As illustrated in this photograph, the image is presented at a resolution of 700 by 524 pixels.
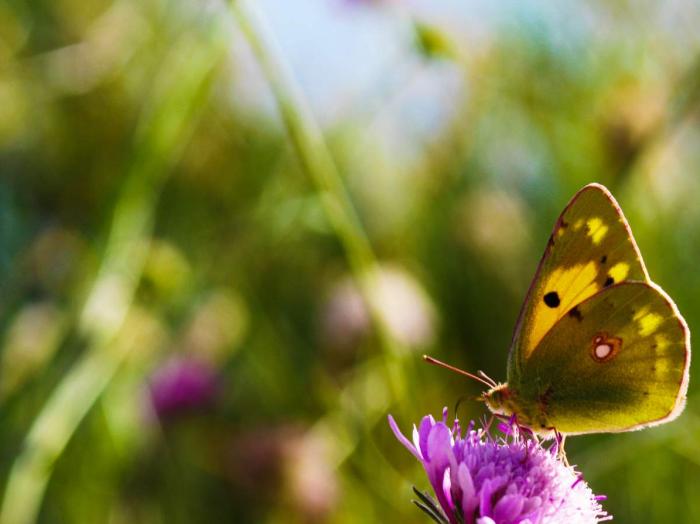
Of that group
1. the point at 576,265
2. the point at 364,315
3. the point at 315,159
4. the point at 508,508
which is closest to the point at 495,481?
the point at 508,508

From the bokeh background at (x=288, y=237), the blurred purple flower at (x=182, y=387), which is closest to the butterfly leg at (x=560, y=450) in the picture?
the bokeh background at (x=288, y=237)

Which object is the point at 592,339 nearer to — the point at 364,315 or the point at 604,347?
the point at 604,347

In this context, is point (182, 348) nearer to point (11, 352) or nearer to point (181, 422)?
point (181, 422)

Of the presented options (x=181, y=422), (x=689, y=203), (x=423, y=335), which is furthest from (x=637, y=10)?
(x=181, y=422)

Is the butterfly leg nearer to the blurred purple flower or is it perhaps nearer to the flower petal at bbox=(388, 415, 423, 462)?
the flower petal at bbox=(388, 415, 423, 462)

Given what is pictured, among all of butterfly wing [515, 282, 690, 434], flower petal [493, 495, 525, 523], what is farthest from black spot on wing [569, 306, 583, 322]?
flower petal [493, 495, 525, 523]

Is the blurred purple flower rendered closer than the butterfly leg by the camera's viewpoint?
No

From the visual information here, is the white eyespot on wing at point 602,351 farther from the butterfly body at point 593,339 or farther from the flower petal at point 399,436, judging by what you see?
the flower petal at point 399,436
